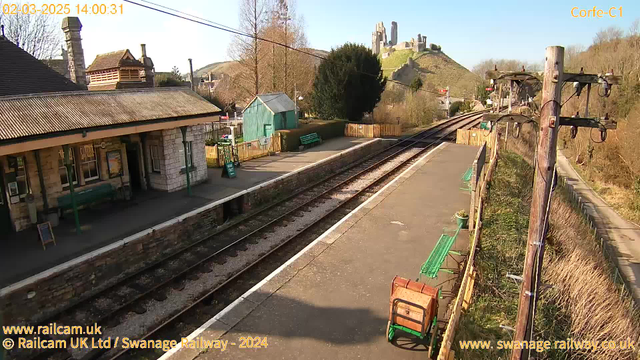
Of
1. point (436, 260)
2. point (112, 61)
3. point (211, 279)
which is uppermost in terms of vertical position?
point (112, 61)

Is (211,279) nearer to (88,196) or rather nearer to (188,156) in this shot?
(88,196)

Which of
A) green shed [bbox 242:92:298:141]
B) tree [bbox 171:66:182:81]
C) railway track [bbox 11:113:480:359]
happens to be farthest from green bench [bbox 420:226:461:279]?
tree [bbox 171:66:182:81]

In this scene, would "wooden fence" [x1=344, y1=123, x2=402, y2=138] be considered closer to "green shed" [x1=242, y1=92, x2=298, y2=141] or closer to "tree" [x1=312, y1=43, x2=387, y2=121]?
"tree" [x1=312, y1=43, x2=387, y2=121]

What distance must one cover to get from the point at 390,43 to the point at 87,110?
18348cm

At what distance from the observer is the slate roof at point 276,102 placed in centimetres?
2489

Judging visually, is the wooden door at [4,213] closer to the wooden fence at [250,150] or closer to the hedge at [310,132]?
the wooden fence at [250,150]

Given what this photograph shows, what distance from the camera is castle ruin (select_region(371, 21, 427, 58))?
130375 millimetres

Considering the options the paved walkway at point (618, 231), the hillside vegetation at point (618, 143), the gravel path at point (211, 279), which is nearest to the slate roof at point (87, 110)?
the gravel path at point (211, 279)

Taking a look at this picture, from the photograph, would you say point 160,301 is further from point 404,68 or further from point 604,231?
point 404,68

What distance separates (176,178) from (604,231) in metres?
18.2

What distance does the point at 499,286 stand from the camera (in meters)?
7.52

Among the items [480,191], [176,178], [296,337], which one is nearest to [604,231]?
[480,191]

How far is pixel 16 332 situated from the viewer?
7707mm

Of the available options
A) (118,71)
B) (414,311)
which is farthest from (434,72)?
(414,311)
